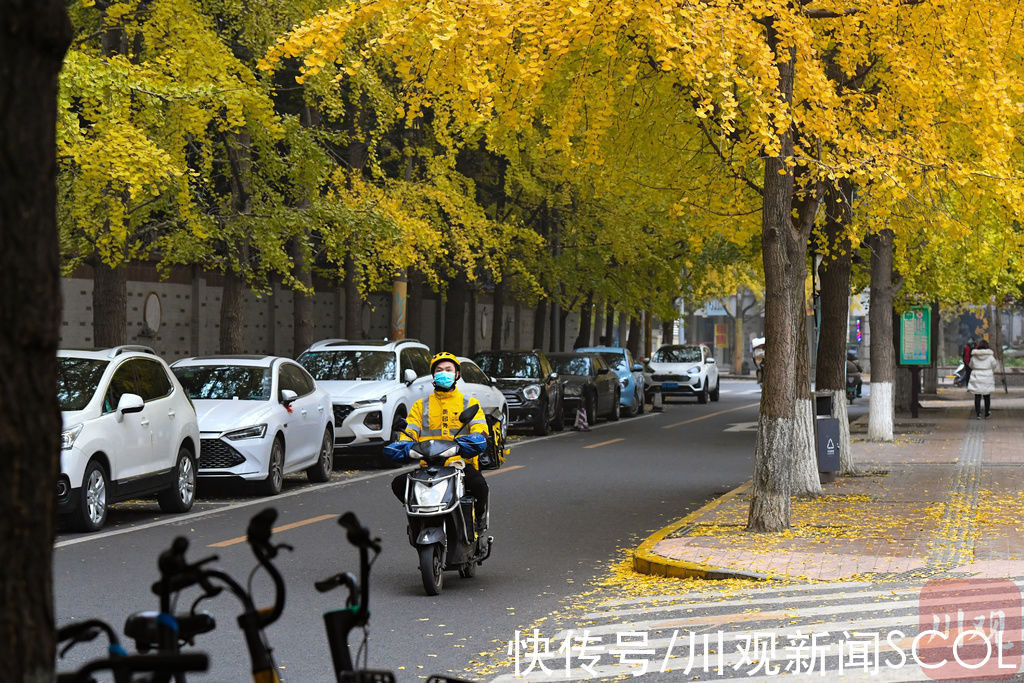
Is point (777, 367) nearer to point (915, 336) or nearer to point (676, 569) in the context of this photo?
point (676, 569)

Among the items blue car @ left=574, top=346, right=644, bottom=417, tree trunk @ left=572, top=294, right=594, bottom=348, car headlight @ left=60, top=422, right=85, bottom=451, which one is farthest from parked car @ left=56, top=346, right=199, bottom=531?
tree trunk @ left=572, top=294, right=594, bottom=348

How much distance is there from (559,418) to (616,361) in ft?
23.4

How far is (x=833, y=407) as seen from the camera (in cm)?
1923

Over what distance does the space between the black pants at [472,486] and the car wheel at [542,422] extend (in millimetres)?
17605

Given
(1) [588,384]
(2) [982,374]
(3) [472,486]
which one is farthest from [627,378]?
(3) [472,486]

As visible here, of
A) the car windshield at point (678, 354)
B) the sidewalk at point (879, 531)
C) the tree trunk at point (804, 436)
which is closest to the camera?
the sidewalk at point (879, 531)

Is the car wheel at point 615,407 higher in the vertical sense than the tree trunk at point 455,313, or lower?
lower

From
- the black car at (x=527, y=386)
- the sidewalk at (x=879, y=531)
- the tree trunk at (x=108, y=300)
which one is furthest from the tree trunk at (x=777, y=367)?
the black car at (x=527, y=386)

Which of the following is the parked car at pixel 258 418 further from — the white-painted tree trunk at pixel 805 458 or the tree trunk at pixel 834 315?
the tree trunk at pixel 834 315

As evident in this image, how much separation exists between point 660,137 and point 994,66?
16.2ft

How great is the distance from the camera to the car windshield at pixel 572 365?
32638 millimetres

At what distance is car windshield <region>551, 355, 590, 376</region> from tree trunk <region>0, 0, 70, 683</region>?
29.6 meters

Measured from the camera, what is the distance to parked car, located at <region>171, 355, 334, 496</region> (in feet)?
55.0

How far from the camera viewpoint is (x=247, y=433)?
1692 centimetres
